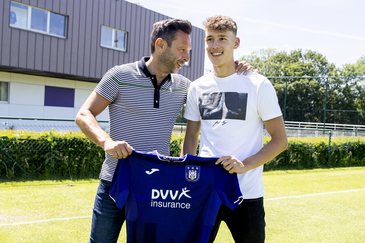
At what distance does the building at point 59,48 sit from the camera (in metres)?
17.3

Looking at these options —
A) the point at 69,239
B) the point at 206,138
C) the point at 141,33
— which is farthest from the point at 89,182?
the point at 141,33

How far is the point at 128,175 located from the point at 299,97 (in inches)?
1893

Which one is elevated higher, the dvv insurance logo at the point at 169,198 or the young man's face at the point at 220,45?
the young man's face at the point at 220,45

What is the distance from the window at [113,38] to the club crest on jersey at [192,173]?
60.8 feet

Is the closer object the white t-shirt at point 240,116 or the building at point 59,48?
the white t-shirt at point 240,116

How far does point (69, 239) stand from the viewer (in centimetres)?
564

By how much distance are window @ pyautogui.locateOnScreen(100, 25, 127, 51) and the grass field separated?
11834 millimetres

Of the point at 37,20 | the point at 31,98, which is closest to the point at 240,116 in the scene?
the point at 37,20

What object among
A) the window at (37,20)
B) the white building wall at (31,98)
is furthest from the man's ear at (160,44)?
the white building wall at (31,98)

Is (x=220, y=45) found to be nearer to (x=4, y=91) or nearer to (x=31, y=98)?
(x=4, y=91)

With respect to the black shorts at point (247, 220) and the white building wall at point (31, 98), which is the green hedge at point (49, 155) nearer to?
the black shorts at point (247, 220)

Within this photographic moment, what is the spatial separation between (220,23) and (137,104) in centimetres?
80

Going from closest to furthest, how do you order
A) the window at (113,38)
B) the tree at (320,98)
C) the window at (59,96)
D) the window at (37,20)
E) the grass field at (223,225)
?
the grass field at (223,225)
the window at (37,20)
the window at (59,96)
the window at (113,38)
the tree at (320,98)

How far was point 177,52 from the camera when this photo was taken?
10.1ft
